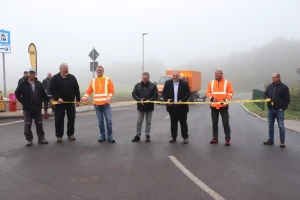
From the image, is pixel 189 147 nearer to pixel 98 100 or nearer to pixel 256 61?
pixel 98 100

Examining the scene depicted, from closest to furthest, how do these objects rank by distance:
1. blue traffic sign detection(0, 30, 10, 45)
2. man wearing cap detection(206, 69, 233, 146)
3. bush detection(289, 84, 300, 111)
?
man wearing cap detection(206, 69, 233, 146) < blue traffic sign detection(0, 30, 10, 45) < bush detection(289, 84, 300, 111)

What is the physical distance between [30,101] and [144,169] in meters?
3.86

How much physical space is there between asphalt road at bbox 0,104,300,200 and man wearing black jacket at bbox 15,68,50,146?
40 centimetres

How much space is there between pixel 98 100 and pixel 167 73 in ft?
63.8

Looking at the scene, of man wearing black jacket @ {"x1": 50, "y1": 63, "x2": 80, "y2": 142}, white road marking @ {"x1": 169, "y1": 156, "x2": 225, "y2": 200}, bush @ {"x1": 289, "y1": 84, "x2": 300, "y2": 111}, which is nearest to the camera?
white road marking @ {"x1": 169, "y1": 156, "x2": 225, "y2": 200}

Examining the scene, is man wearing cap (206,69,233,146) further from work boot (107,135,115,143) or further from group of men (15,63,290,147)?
work boot (107,135,115,143)

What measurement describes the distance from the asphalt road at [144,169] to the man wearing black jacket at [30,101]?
0.40 meters

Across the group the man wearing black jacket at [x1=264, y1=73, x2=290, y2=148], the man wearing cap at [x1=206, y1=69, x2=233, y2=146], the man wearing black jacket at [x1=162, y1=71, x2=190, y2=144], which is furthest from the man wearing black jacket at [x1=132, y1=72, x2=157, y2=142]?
the man wearing black jacket at [x1=264, y1=73, x2=290, y2=148]

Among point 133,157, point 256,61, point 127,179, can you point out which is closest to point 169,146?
point 133,157

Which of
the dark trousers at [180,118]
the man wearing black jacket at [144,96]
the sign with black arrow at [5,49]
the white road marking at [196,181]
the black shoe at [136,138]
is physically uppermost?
the sign with black arrow at [5,49]

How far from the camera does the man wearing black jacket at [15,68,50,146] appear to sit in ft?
25.0

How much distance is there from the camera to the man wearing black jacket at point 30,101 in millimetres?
7633

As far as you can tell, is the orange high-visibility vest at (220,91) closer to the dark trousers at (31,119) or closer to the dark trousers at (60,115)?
the dark trousers at (60,115)

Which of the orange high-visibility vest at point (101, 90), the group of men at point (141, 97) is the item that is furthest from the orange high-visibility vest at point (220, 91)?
the orange high-visibility vest at point (101, 90)
